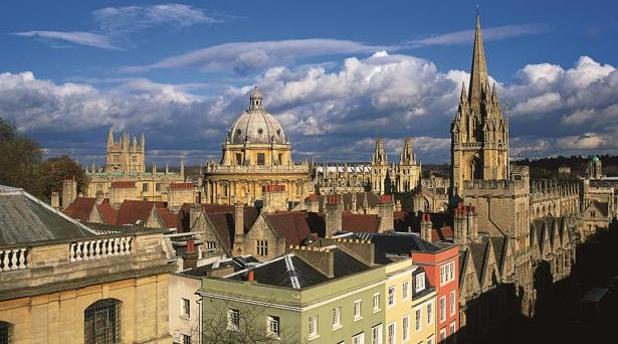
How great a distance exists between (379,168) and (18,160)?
128 m

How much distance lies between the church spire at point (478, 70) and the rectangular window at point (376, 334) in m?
65.5

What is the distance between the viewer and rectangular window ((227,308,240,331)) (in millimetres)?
26250

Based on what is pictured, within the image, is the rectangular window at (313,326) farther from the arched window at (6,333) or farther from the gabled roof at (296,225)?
the gabled roof at (296,225)

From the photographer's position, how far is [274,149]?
68438 millimetres

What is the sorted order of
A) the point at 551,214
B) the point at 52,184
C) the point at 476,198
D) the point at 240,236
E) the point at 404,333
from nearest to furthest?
the point at 404,333, the point at 240,236, the point at 476,198, the point at 551,214, the point at 52,184

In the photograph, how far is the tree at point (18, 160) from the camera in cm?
5947

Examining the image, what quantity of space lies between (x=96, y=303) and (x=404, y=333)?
61.7ft

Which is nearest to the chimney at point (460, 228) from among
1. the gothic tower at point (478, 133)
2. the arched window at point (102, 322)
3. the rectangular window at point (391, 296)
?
the rectangular window at point (391, 296)

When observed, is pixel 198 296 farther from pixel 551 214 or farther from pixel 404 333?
pixel 551 214

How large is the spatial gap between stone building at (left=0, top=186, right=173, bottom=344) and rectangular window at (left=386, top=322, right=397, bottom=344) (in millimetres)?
14360

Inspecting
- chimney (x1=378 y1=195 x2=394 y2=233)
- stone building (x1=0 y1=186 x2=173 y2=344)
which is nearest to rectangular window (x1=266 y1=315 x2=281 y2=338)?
stone building (x1=0 y1=186 x2=173 y2=344)

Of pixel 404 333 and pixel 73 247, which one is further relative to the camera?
pixel 404 333

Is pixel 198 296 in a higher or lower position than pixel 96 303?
lower

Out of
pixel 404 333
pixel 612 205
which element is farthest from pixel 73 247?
pixel 612 205
